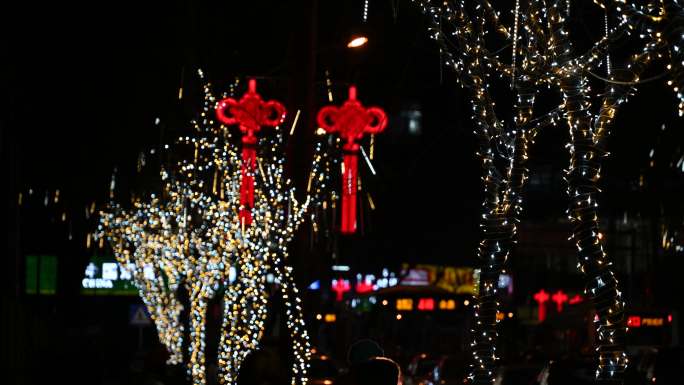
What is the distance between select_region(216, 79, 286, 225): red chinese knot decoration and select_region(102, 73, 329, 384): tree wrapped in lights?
8 centimetres

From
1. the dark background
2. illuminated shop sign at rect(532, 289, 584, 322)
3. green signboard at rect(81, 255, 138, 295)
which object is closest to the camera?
the dark background

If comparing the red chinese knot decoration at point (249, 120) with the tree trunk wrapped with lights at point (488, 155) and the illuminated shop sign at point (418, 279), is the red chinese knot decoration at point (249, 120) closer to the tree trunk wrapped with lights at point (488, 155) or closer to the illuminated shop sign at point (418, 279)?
the tree trunk wrapped with lights at point (488, 155)

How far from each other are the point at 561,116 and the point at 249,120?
9494mm

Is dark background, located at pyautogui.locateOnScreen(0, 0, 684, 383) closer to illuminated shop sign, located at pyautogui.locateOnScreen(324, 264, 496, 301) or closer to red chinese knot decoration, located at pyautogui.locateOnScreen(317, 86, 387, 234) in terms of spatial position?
red chinese knot decoration, located at pyautogui.locateOnScreen(317, 86, 387, 234)

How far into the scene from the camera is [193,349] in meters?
19.5

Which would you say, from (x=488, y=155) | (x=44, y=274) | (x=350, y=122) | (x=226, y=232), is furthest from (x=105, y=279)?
(x=488, y=155)

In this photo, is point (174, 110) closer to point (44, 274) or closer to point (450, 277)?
point (44, 274)

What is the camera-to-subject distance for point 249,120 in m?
17.3

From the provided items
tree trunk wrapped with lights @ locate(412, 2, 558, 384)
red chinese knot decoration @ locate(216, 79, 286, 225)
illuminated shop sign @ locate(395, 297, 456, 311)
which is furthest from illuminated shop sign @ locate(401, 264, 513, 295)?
tree trunk wrapped with lights @ locate(412, 2, 558, 384)

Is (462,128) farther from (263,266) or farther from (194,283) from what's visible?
(263,266)

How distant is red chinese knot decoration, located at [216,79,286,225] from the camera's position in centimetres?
1695

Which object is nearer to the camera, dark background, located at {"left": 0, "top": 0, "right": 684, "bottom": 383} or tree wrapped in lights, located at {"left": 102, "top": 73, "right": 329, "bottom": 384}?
dark background, located at {"left": 0, "top": 0, "right": 684, "bottom": 383}

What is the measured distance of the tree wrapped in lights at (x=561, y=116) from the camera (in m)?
6.71

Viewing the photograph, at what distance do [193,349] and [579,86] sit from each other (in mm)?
13503
